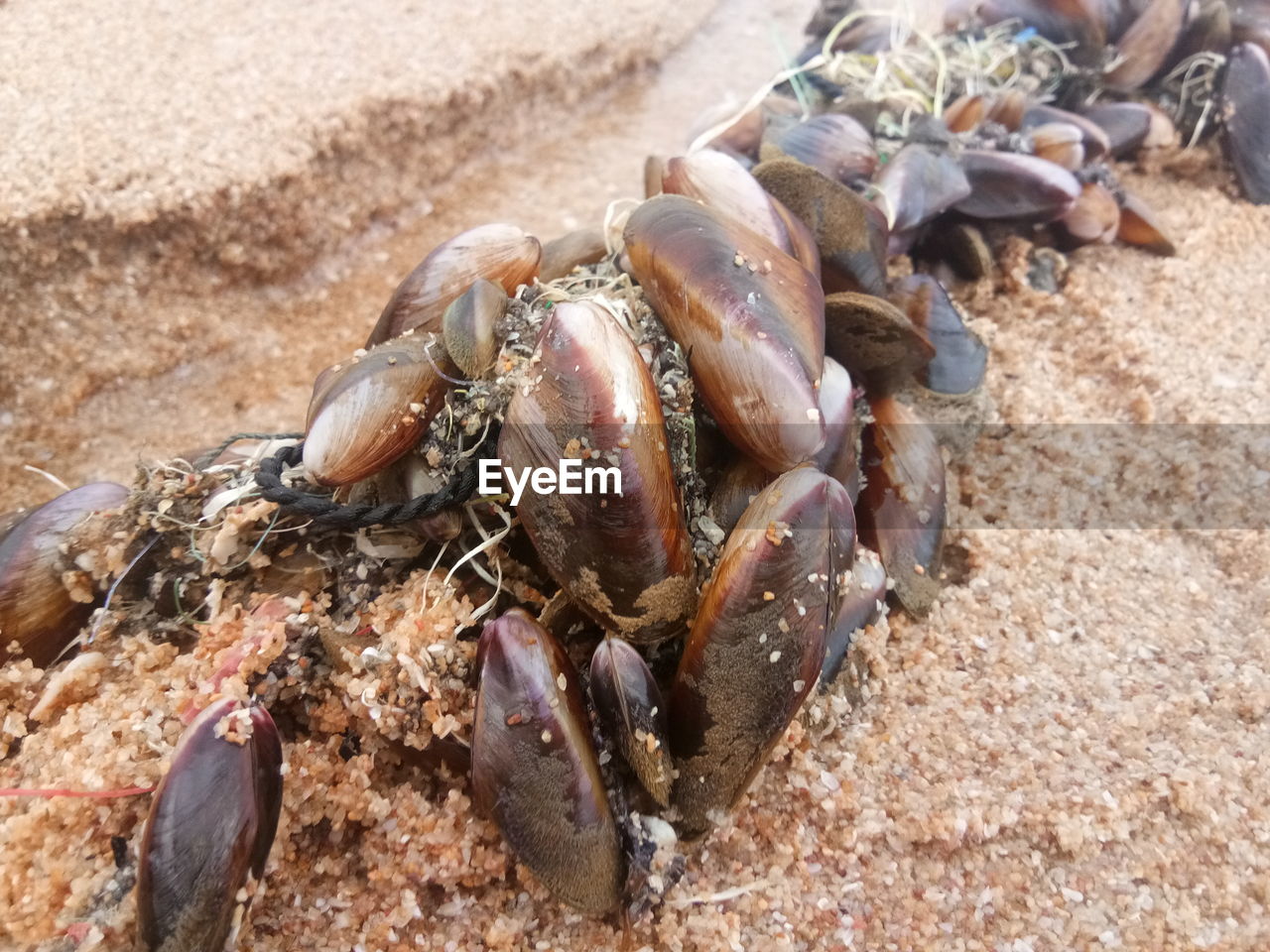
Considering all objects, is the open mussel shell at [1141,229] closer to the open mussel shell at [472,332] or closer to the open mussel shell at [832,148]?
the open mussel shell at [832,148]

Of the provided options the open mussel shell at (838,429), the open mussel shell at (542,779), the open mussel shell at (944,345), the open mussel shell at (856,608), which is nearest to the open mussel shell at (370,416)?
the open mussel shell at (542,779)

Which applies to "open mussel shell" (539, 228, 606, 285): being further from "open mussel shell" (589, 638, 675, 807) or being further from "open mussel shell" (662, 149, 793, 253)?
"open mussel shell" (589, 638, 675, 807)

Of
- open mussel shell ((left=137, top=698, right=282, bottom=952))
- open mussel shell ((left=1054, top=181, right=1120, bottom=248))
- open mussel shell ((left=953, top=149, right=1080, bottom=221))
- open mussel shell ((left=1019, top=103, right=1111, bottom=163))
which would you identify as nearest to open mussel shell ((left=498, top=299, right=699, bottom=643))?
open mussel shell ((left=137, top=698, right=282, bottom=952))

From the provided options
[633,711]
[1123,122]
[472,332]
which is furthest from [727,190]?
[1123,122]

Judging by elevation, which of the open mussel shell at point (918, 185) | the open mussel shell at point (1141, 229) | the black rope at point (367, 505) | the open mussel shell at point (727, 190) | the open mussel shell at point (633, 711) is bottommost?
the open mussel shell at point (1141, 229)

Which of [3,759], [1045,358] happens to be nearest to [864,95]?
[1045,358]

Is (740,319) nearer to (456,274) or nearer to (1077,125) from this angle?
(456,274)
